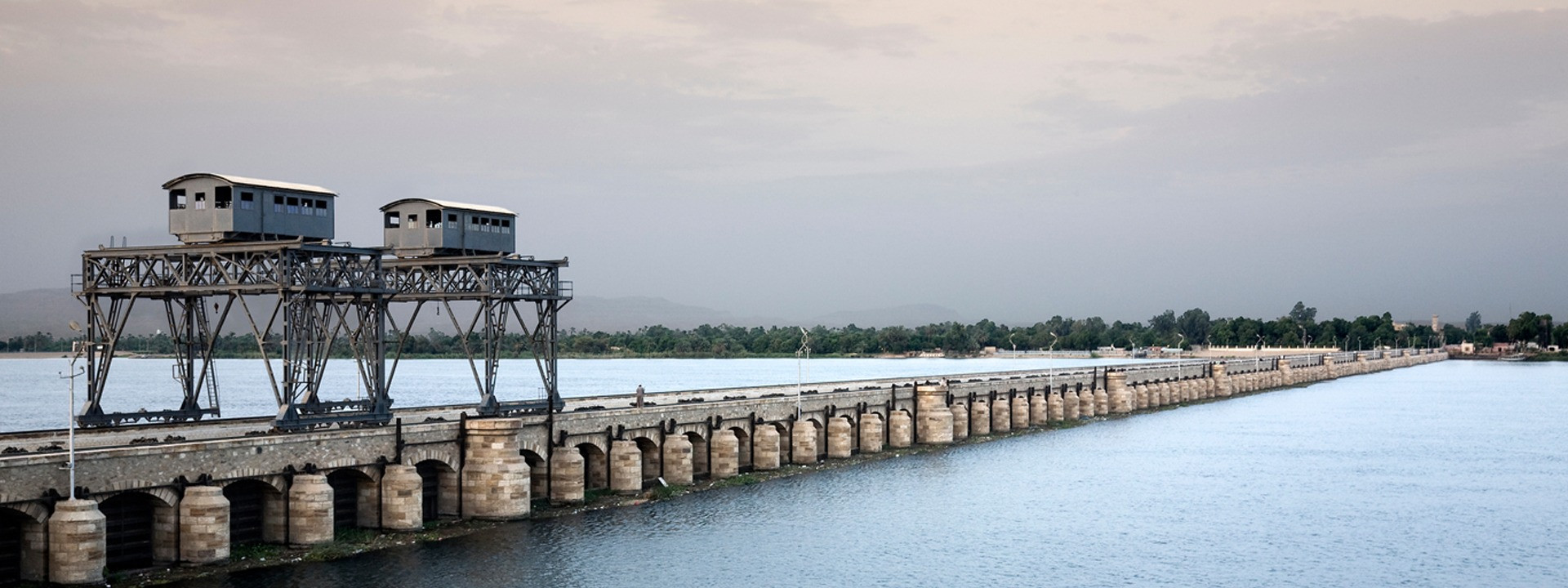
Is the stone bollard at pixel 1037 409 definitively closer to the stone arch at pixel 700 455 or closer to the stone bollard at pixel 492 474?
the stone arch at pixel 700 455

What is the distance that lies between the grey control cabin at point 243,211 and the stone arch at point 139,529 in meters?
14.9

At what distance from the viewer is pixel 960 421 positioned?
353 ft

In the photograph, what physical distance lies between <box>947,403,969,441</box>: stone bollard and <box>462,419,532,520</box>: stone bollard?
53.8m

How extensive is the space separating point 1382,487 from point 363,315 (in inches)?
2410

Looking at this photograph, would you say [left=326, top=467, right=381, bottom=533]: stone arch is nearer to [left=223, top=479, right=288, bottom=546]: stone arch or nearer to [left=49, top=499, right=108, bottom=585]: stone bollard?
[left=223, top=479, right=288, bottom=546]: stone arch

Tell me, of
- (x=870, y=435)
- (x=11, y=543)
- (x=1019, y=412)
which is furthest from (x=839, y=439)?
(x=11, y=543)

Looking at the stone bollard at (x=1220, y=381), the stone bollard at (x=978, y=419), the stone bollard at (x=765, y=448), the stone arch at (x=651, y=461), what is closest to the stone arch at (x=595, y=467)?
the stone arch at (x=651, y=461)

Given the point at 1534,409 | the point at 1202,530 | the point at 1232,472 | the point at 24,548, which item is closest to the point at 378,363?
the point at 24,548

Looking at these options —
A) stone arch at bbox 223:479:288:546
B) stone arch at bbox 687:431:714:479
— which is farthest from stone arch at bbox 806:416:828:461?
stone arch at bbox 223:479:288:546

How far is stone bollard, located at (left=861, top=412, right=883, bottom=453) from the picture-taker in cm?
9319

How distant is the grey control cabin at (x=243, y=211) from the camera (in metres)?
56.9

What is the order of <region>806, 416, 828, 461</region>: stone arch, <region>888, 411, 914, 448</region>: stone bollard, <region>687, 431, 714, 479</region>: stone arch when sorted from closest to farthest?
<region>687, 431, 714, 479</region>: stone arch → <region>806, 416, 828, 461</region>: stone arch → <region>888, 411, 914, 448</region>: stone bollard

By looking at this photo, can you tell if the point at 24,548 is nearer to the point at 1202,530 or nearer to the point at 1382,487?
the point at 1202,530

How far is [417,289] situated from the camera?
72750 millimetres
